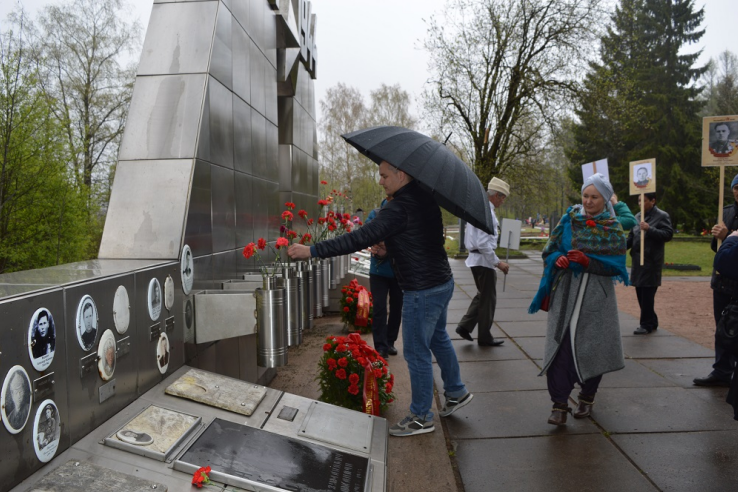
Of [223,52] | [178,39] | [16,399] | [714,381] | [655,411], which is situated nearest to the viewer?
[16,399]

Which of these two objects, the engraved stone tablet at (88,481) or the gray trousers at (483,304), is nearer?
the engraved stone tablet at (88,481)

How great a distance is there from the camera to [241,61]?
5441mm

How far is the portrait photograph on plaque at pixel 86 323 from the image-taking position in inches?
102

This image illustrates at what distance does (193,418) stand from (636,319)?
7.89 metres

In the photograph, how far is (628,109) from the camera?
24.1 meters

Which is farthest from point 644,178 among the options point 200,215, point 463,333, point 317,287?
point 200,215

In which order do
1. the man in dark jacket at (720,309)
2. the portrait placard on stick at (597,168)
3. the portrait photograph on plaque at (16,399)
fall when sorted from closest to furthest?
the portrait photograph on plaque at (16,399)
the man in dark jacket at (720,309)
the portrait placard on stick at (597,168)

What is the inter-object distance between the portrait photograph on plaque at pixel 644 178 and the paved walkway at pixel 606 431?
2159 millimetres

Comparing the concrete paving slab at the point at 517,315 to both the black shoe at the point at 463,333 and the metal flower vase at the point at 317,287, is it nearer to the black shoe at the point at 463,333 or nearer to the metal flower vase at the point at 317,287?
the black shoe at the point at 463,333

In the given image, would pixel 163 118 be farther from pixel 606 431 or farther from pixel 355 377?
pixel 606 431

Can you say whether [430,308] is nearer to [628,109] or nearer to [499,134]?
[499,134]

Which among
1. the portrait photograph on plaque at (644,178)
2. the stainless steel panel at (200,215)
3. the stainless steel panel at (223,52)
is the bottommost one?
the stainless steel panel at (200,215)

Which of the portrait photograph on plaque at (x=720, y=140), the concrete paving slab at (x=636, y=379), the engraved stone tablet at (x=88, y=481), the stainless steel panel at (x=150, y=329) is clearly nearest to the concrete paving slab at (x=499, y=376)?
the concrete paving slab at (x=636, y=379)

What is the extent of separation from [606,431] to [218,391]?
2.86m
